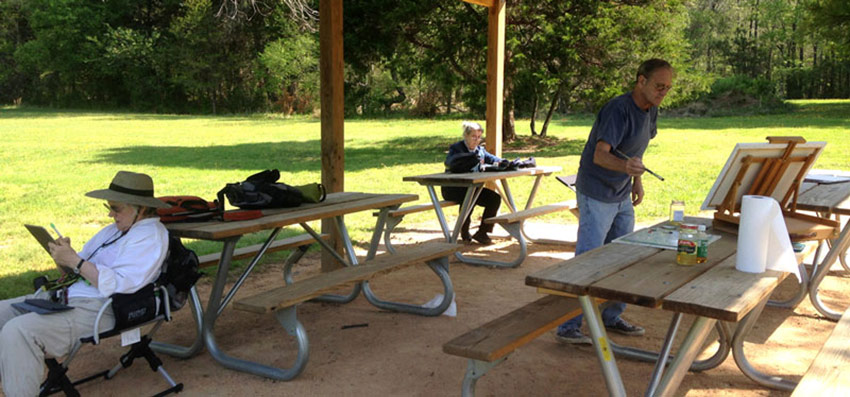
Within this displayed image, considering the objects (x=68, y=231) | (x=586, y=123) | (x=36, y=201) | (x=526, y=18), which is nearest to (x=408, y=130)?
(x=586, y=123)

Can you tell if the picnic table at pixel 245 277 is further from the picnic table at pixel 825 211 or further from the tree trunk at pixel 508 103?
the tree trunk at pixel 508 103

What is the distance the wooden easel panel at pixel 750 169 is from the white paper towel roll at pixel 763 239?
0.56 metres

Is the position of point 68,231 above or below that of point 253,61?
below

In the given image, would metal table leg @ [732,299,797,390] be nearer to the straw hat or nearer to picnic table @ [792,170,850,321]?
picnic table @ [792,170,850,321]

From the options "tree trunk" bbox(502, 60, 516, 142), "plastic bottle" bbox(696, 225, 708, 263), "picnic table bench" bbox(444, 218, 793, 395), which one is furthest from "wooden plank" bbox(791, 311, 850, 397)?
"tree trunk" bbox(502, 60, 516, 142)

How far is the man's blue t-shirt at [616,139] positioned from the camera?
12.3 ft

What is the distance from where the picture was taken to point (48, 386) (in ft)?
10.6

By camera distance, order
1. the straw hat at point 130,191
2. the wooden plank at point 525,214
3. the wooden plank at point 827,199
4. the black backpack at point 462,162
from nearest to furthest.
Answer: the straw hat at point 130,191 → the wooden plank at point 827,199 → the wooden plank at point 525,214 → the black backpack at point 462,162

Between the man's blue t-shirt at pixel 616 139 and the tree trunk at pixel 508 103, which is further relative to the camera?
the tree trunk at pixel 508 103

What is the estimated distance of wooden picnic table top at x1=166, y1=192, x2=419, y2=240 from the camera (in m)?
3.76

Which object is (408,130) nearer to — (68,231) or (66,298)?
(68,231)

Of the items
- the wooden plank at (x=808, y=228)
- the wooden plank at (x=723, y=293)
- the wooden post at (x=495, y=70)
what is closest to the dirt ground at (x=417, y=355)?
the wooden plank at (x=808, y=228)

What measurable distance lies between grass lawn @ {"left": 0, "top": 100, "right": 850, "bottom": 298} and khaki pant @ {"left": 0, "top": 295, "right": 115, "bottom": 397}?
2782 millimetres

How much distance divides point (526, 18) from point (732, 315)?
14103 mm
